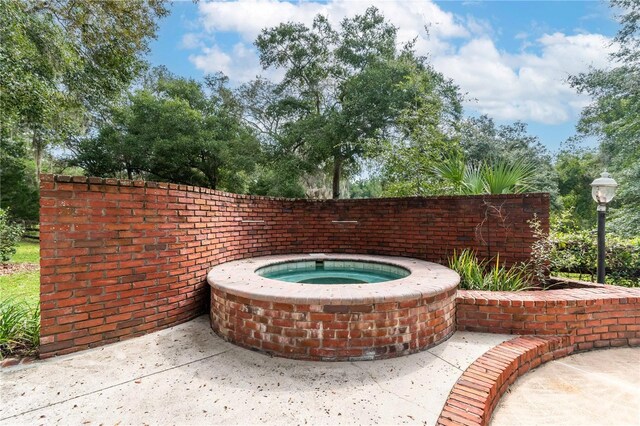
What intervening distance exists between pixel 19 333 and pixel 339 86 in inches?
523

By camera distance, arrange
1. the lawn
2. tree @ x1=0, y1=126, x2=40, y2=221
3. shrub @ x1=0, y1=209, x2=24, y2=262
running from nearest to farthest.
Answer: the lawn, shrub @ x1=0, y1=209, x2=24, y2=262, tree @ x1=0, y1=126, x2=40, y2=221

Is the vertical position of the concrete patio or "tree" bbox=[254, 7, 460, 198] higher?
"tree" bbox=[254, 7, 460, 198]

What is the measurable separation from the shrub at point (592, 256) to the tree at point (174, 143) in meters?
11.1

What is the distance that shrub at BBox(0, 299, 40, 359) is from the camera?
260 centimetres

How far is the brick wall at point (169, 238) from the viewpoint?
256 cm

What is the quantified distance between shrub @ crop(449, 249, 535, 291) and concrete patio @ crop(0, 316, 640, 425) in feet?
3.47

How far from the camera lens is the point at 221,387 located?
2131 mm

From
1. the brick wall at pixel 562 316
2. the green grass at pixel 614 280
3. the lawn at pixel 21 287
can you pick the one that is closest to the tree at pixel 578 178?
the green grass at pixel 614 280

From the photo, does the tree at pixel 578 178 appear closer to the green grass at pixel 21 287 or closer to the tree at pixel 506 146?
the tree at pixel 506 146

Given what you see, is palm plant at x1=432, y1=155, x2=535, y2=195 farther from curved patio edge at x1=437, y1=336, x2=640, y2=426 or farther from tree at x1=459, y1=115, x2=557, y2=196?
tree at x1=459, y1=115, x2=557, y2=196

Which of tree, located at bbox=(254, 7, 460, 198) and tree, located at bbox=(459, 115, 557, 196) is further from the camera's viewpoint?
tree, located at bbox=(459, 115, 557, 196)

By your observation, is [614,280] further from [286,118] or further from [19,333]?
[286,118]

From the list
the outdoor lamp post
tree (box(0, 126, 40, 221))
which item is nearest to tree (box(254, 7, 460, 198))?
the outdoor lamp post

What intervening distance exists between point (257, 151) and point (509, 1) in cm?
1009
